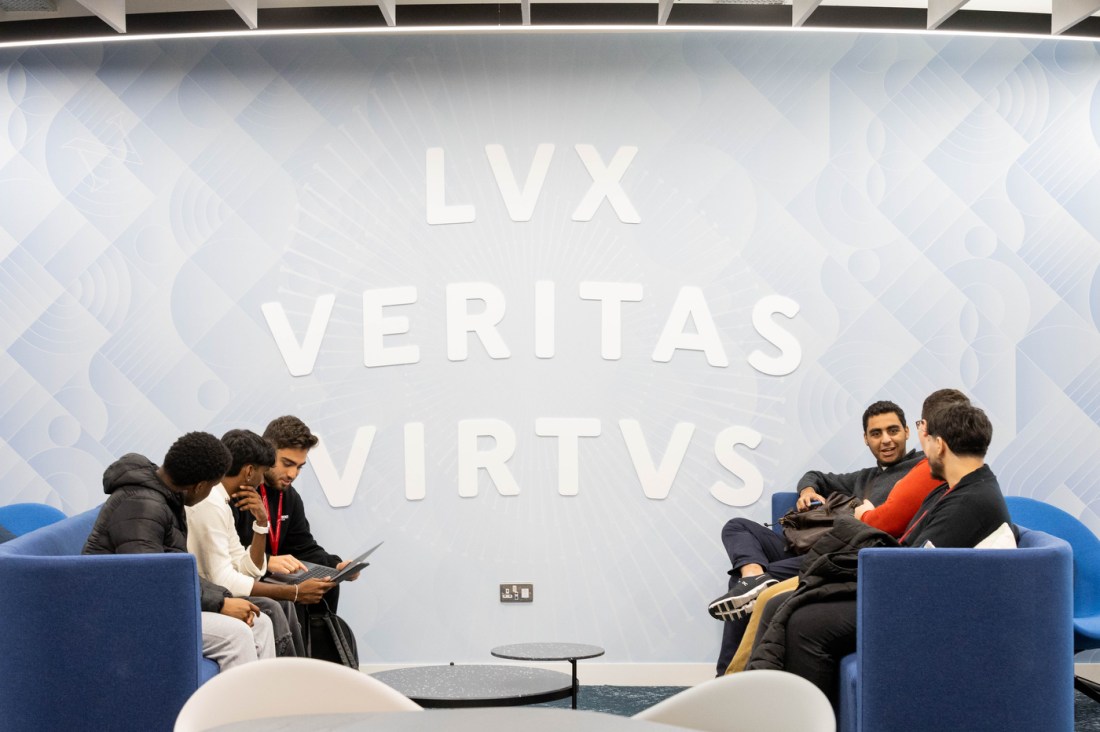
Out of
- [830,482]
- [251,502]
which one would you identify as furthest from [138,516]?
[830,482]

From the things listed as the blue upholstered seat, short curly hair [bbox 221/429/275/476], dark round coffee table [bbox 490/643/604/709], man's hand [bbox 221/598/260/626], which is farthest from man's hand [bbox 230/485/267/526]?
the blue upholstered seat

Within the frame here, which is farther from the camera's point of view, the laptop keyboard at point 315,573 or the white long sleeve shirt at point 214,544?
the laptop keyboard at point 315,573

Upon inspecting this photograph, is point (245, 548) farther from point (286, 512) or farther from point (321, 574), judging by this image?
point (286, 512)

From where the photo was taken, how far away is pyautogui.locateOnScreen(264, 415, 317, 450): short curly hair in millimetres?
5035

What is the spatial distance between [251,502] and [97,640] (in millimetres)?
1115

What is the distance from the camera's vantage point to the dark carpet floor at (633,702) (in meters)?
4.78

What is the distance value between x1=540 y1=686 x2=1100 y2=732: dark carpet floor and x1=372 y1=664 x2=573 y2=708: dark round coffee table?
106 cm

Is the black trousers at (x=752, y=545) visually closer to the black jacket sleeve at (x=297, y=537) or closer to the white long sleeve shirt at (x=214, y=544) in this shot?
the black jacket sleeve at (x=297, y=537)

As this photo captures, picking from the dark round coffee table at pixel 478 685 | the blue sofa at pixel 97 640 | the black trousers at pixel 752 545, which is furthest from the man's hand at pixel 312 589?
the black trousers at pixel 752 545

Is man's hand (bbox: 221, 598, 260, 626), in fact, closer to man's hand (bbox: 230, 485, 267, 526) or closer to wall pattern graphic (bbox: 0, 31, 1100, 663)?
man's hand (bbox: 230, 485, 267, 526)

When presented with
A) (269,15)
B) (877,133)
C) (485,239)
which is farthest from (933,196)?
(269,15)

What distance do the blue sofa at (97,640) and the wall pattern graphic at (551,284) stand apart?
2.14 metres

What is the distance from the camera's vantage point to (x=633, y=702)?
17.0ft

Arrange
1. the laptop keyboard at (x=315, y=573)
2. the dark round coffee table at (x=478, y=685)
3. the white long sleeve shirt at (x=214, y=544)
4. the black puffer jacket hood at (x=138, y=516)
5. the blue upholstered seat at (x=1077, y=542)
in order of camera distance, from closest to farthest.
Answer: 1. the dark round coffee table at (x=478, y=685)
2. the black puffer jacket hood at (x=138, y=516)
3. the white long sleeve shirt at (x=214, y=544)
4. the laptop keyboard at (x=315, y=573)
5. the blue upholstered seat at (x=1077, y=542)
